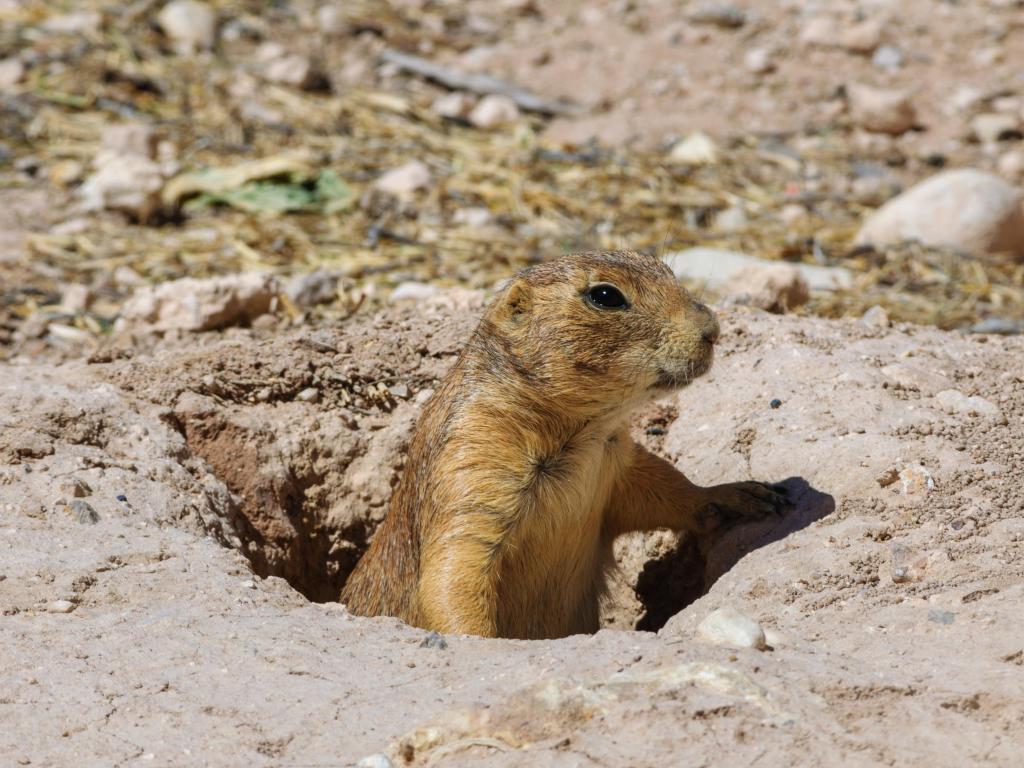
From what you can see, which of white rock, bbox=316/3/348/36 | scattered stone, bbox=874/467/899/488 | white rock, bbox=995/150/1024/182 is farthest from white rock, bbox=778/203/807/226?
white rock, bbox=316/3/348/36

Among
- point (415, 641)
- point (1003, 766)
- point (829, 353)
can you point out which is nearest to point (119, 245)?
point (829, 353)

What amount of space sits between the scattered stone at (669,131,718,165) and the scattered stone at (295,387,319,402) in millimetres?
5190

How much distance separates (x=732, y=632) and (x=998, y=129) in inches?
333

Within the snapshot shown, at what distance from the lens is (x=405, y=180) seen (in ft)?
29.3

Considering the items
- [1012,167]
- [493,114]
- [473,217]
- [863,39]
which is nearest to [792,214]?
[1012,167]

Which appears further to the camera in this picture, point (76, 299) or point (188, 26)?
point (188, 26)

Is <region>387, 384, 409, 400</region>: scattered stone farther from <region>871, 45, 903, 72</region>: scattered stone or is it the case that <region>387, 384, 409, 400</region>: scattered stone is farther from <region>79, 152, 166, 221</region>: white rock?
<region>871, 45, 903, 72</region>: scattered stone

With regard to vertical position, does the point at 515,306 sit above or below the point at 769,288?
above

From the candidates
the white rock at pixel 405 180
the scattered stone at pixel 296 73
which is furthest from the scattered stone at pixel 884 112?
the scattered stone at pixel 296 73

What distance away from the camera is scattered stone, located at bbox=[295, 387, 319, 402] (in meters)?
5.38

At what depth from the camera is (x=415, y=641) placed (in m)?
3.39

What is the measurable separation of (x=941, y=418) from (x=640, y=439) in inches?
51.1

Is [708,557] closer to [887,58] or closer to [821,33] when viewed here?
[887,58]

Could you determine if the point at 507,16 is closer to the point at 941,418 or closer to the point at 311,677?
the point at 941,418
